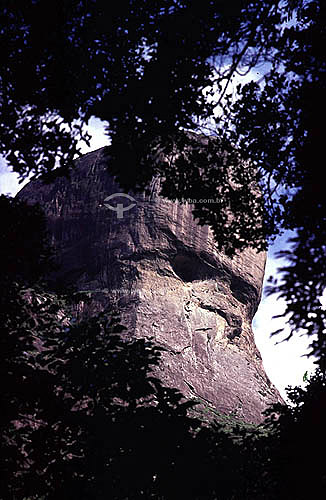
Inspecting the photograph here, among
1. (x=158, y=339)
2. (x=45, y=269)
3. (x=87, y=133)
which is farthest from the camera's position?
(x=158, y=339)

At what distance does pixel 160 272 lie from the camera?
27281mm

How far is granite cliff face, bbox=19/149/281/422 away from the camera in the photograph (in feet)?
83.7

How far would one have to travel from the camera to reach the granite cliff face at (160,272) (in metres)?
25.5

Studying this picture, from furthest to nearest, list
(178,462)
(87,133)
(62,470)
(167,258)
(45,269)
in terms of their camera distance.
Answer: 1. (167,258)
2. (45,269)
3. (87,133)
4. (178,462)
5. (62,470)

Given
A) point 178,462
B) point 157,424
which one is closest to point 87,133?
point 157,424

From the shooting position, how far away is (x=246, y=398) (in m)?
24.6

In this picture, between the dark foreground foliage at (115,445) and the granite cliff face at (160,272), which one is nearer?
the dark foreground foliage at (115,445)

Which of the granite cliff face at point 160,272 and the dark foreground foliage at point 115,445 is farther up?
the granite cliff face at point 160,272

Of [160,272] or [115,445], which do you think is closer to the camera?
[115,445]

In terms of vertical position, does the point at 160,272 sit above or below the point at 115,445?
above

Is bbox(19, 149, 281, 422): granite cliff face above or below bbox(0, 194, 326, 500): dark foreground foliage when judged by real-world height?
above

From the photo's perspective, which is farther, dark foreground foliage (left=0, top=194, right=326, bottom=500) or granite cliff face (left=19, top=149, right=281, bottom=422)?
granite cliff face (left=19, top=149, right=281, bottom=422)

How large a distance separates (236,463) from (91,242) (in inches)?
913

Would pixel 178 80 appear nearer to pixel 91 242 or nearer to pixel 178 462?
pixel 178 462
